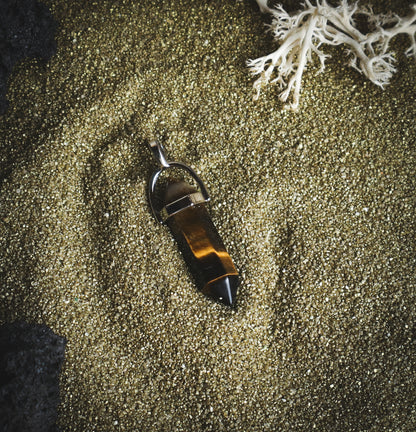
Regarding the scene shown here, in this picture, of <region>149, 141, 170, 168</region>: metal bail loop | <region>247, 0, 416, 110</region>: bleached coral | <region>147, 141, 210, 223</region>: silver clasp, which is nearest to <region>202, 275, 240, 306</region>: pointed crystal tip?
<region>147, 141, 210, 223</region>: silver clasp

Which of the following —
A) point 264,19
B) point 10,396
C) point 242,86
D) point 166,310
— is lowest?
point 166,310

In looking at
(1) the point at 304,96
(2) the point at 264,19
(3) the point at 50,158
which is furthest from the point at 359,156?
(3) the point at 50,158

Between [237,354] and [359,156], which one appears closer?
[237,354]

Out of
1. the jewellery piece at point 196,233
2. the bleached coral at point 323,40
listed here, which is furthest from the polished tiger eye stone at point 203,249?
the bleached coral at point 323,40

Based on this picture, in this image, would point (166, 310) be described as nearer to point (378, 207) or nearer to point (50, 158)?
point (50, 158)

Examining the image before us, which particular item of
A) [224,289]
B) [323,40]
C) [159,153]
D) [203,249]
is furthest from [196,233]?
[323,40]

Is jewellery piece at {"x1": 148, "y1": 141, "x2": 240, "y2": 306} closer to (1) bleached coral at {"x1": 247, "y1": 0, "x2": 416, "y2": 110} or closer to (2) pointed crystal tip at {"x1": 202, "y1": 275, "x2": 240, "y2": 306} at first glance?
(2) pointed crystal tip at {"x1": 202, "y1": 275, "x2": 240, "y2": 306}

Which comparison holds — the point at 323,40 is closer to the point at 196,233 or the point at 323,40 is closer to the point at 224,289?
the point at 196,233
